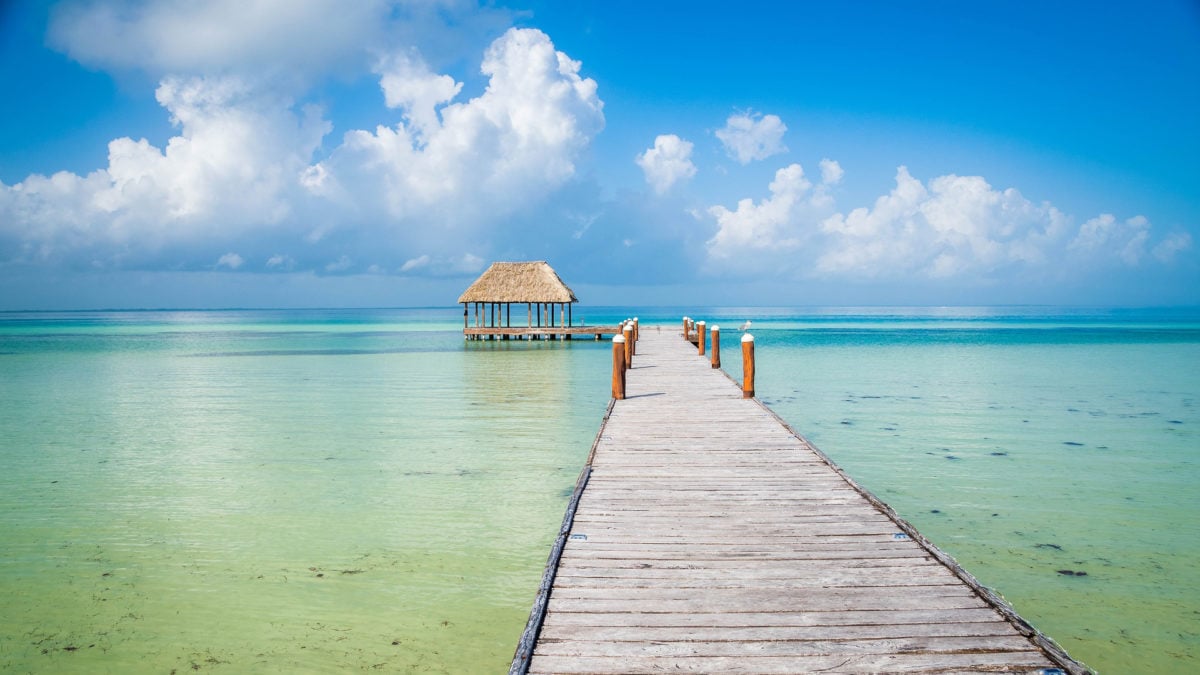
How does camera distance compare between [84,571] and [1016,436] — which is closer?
[84,571]

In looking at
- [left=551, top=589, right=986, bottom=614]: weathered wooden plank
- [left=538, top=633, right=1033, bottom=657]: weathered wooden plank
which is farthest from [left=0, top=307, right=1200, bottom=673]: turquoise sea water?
[left=538, top=633, right=1033, bottom=657]: weathered wooden plank

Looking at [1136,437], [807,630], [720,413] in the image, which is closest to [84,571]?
[807,630]

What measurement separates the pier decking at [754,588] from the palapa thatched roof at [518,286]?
31.6 meters

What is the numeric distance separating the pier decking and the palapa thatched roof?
1244 inches

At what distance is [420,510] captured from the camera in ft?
A: 26.8

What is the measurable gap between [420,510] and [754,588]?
5.11 meters

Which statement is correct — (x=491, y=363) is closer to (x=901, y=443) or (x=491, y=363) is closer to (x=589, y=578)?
(x=901, y=443)

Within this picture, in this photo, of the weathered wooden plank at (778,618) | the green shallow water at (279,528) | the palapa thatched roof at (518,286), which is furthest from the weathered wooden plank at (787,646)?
the palapa thatched roof at (518,286)

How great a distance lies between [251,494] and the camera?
8.89 metres

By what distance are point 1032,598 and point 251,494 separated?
8.32 metres

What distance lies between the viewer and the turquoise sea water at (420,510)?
512 cm

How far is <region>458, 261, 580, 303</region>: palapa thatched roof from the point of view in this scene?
38.2m

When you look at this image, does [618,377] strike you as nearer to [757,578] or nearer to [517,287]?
[757,578]

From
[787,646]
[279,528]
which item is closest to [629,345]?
[279,528]
